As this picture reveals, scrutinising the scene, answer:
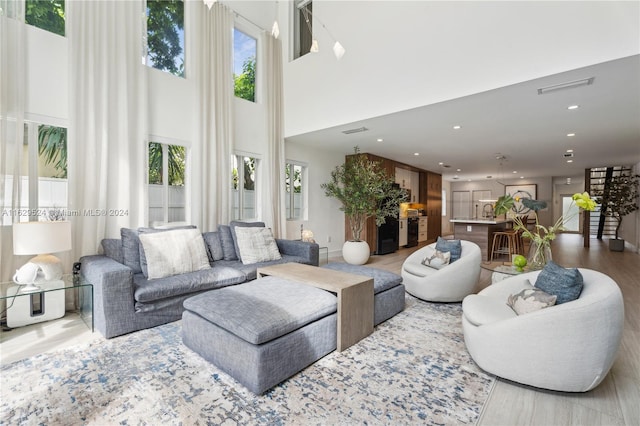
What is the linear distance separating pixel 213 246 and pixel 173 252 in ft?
2.59

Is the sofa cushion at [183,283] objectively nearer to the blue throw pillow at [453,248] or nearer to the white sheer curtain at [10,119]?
the white sheer curtain at [10,119]

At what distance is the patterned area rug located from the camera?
5.50ft

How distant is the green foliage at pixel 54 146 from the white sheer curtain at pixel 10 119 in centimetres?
24

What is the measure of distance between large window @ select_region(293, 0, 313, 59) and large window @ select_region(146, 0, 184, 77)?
6.82 feet

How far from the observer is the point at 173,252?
130 inches

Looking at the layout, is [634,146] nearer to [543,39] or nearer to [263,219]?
[543,39]

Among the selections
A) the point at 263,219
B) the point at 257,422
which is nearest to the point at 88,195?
the point at 263,219

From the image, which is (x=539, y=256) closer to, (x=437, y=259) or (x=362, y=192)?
(x=437, y=259)

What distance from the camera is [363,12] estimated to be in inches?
177

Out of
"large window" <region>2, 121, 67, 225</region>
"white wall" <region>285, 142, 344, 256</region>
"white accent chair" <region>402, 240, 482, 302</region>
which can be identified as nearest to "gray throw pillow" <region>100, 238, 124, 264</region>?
"large window" <region>2, 121, 67, 225</region>

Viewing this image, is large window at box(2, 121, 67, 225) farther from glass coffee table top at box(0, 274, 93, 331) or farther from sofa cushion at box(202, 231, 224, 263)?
sofa cushion at box(202, 231, 224, 263)

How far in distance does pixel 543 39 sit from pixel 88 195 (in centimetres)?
517

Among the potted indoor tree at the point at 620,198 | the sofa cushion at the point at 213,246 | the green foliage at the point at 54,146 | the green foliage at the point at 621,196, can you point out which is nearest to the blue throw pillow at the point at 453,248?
the sofa cushion at the point at 213,246

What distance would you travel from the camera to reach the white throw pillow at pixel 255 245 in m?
4.00
